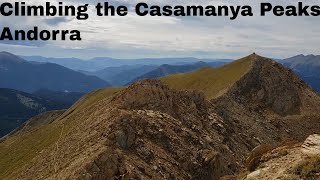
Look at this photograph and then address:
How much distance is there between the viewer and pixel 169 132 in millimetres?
59250

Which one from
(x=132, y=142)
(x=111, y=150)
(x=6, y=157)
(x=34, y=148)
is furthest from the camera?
(x=6, y=157)

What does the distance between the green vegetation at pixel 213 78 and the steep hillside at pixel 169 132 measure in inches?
43.4

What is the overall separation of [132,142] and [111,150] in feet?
15.2

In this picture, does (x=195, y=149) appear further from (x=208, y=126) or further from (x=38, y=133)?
(x=38, y=133)

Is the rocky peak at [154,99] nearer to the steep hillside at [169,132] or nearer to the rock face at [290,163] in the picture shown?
the steep hillside at [169,132]

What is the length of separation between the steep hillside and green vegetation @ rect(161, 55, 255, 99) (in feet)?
3.62

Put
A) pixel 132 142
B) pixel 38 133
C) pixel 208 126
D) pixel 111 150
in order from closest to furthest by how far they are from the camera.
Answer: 1. pixel 111 150
2. pixel 132 142
3. pixel 208 126
4. pixel 38 133

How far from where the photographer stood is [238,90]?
96.8 m

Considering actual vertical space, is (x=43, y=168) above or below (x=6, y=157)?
above

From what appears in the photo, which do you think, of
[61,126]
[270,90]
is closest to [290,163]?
[61,126]

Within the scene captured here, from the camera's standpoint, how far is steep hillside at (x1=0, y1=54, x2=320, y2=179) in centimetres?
5244

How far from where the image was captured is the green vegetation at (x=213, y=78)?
329 ft

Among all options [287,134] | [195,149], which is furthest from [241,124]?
[195,149]

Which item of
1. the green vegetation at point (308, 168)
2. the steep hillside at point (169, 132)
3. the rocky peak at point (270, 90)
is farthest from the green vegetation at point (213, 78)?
the green vegetation at point (308, 168)
